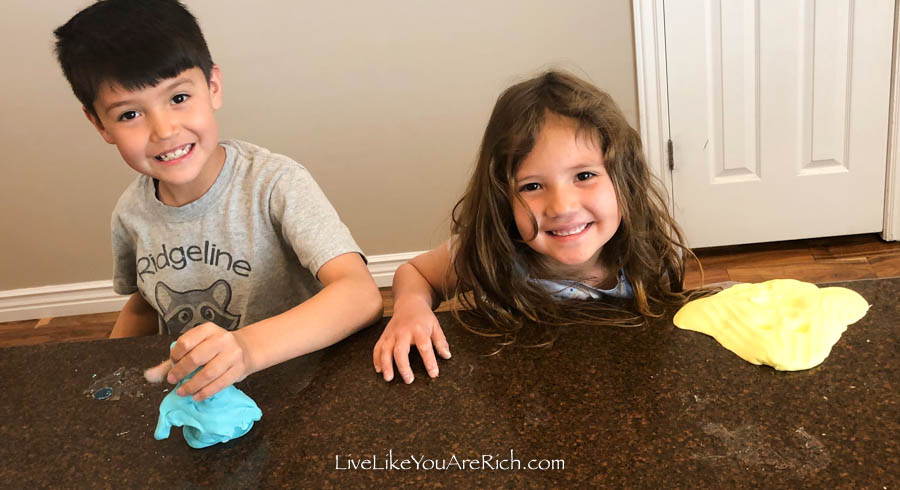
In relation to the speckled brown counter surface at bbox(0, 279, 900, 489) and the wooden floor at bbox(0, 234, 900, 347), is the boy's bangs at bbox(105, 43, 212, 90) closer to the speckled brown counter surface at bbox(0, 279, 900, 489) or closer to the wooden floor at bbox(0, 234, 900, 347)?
the speckled brown counter surface at bbox(0, 279, 900, 489)

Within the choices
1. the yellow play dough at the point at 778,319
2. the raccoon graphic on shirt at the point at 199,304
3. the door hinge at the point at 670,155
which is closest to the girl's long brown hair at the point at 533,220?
the yellow play dough at the point at 778,319

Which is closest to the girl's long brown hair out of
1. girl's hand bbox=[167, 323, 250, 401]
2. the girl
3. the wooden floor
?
the girl

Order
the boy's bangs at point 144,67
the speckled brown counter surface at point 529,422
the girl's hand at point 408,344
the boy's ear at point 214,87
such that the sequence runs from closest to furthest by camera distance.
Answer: the speckled brown counter surface at point 529,422
the girl's hand at point 408,344
the boy's bangs at point 144,67
the boy's ear at point 214,87

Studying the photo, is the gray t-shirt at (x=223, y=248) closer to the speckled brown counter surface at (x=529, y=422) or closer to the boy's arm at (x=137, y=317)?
the boy's arm at (x=137, y=317)

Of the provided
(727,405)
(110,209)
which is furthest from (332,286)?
(110,209)

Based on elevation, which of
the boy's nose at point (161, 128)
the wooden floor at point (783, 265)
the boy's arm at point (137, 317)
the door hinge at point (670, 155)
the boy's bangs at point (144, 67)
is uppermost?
the boy's bangs at point (144, 67)

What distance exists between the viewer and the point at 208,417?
727 millimetres

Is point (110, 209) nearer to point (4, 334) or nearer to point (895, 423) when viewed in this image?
point (4, 334)

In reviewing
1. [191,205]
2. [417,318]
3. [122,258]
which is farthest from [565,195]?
[122,258]

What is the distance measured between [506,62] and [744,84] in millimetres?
784

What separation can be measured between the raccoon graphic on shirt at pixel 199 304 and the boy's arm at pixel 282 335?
0.72 ft

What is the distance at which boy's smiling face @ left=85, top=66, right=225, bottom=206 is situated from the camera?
45.3 inches

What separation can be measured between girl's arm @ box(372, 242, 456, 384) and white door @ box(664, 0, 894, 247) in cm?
169

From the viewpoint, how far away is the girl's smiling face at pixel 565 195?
101 cm
